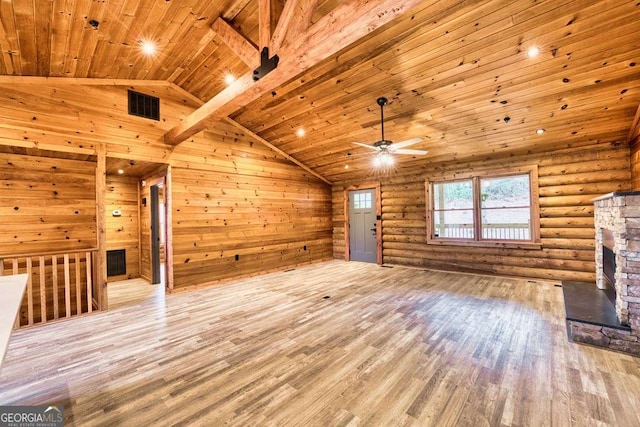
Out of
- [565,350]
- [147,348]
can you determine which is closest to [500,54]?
[565,350]

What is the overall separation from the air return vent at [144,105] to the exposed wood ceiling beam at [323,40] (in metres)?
2.02

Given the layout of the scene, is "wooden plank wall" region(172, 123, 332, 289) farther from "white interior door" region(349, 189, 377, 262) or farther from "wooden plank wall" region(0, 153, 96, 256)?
"wooden plank wall" region(0, 153, 96, 256)

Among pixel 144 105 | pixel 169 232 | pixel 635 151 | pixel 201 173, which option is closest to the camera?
pixel 635 151

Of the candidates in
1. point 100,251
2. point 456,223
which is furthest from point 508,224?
point 100,251

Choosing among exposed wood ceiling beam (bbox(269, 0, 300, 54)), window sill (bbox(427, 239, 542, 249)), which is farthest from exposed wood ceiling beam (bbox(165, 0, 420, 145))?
window sill (bbox(427, 239, 542, 249))

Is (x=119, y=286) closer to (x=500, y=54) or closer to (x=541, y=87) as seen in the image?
(x=500, y=54)

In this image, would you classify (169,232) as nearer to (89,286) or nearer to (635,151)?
(89,286)

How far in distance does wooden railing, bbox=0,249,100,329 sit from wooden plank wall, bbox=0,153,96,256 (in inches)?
9.9

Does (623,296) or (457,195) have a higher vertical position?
(457,195)

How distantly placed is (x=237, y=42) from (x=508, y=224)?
8.74m

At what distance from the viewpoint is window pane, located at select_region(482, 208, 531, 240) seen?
800 centimetres

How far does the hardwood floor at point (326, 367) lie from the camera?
188 centimetres

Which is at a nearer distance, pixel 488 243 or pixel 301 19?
pixel 301 19

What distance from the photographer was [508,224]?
8.33m
